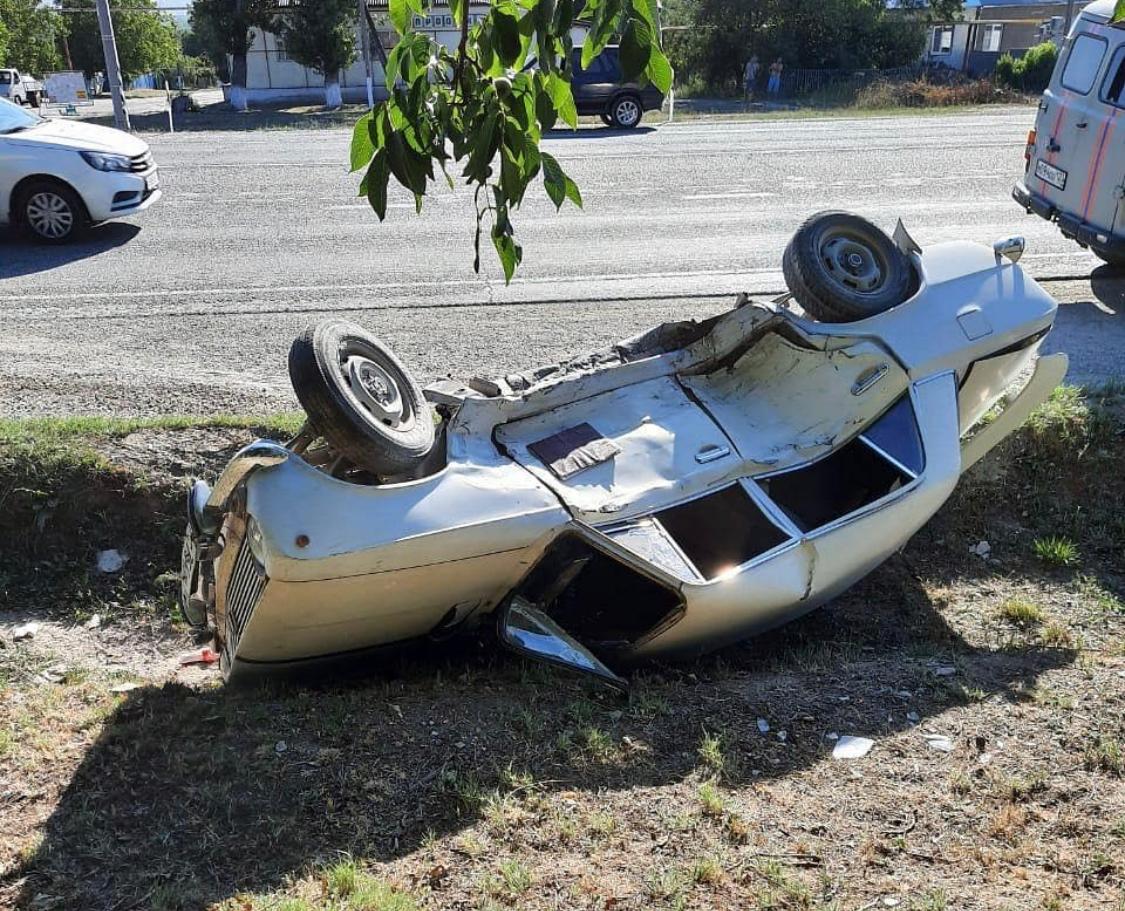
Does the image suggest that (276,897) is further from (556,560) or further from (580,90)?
(580,90)

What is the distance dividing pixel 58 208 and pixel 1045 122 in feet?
30.8

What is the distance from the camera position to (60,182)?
10.8 meters

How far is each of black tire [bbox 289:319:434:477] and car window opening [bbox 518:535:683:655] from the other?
669mm

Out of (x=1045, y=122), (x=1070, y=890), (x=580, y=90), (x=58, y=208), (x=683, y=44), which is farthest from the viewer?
(x=683, y=44)

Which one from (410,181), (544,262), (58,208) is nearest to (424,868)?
(410,181)

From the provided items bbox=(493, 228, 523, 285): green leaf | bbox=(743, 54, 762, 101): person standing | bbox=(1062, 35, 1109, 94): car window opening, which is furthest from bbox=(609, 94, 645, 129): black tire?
bbox=(493, 228, 523, 285): green leaf

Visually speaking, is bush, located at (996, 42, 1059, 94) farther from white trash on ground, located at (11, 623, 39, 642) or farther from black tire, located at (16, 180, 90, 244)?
white trash on ground, located at (11, 623, 39, 642)

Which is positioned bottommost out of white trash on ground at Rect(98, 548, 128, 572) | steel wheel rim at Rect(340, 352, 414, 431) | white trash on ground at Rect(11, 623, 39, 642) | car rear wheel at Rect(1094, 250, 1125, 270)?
white trash on ground at Rect(11, 623, 39, 642)

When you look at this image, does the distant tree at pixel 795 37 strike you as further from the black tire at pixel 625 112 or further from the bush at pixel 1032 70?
the black tire at pixel 625 112

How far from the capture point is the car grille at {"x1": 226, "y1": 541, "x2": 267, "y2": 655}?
3.78 m

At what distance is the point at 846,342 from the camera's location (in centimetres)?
487

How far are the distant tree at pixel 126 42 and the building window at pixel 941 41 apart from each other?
3744 centimetres

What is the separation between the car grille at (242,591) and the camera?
3.78 m

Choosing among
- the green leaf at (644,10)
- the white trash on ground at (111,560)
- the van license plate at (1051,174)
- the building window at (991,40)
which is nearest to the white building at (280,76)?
the building window at (991,40)
